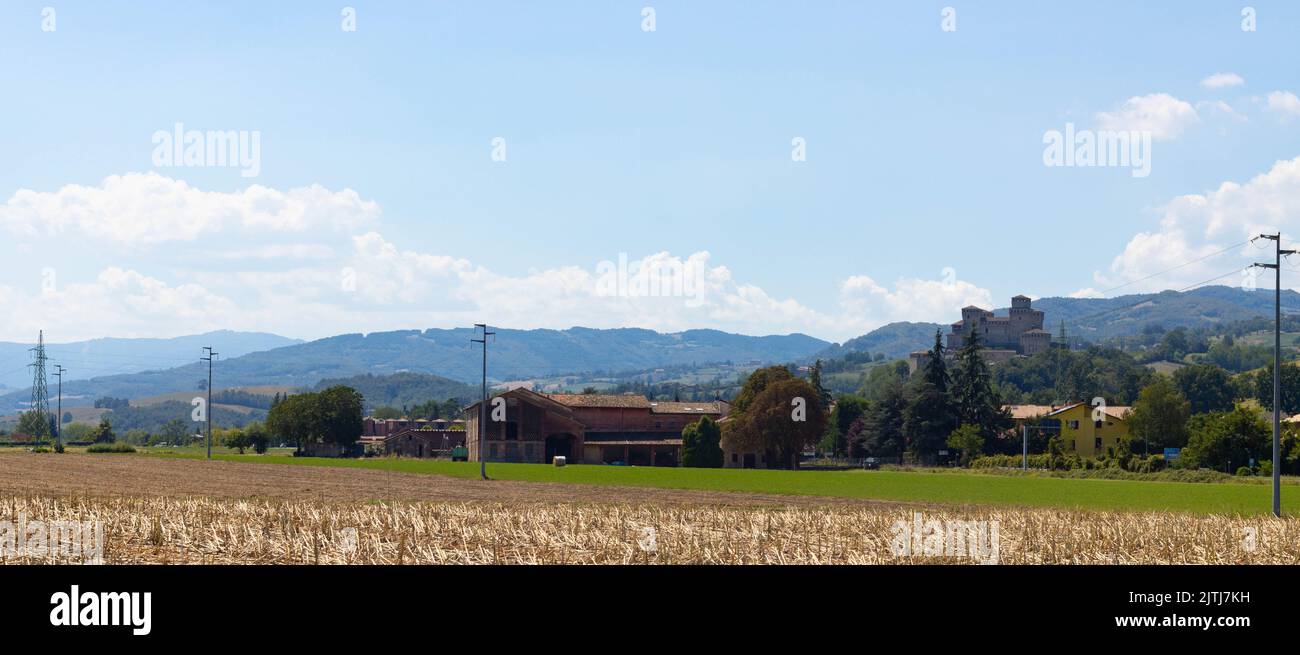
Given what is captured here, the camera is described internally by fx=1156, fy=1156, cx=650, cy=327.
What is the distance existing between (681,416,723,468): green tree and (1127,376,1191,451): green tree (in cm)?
4856

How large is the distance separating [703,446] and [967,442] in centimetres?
3155

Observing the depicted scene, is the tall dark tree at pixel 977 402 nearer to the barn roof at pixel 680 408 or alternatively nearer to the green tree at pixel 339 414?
the barn roof at pixel 680 408

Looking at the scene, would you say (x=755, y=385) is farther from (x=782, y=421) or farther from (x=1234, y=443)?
(x=1234, y=443)

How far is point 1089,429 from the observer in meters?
147

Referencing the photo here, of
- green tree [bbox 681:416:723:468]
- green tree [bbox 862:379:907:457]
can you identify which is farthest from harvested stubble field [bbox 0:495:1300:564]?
green tree [bbox 862:379:907:457]

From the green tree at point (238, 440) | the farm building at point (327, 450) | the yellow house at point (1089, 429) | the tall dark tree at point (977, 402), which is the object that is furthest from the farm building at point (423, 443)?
the yellow house at point (1089, 429)

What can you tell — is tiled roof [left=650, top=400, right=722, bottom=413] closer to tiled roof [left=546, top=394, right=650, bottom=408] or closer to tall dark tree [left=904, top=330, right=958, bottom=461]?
tiled roof [left=546, top=394, right=650, bottom=408]

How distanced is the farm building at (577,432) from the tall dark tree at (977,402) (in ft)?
124
